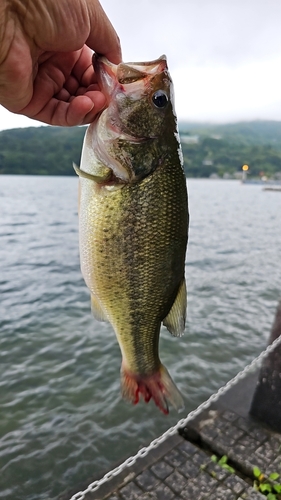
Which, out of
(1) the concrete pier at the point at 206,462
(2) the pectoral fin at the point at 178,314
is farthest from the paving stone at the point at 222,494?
(2) the pectoral fin at the point at 178,314

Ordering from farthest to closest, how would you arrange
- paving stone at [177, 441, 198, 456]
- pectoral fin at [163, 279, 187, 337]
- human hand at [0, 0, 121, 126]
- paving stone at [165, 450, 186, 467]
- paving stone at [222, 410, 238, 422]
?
paving stone at [222, 410, 238, 422] → paving stone at [177, 441, 198, 456] → paving stone at [165, 450, 186, 467] → pectoral fin at [163, 279, 187, 337] → human hand at [0, 0, 121, 126]

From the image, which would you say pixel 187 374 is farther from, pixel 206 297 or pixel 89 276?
pixel 89 276

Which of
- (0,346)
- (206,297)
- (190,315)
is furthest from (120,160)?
(206,297)

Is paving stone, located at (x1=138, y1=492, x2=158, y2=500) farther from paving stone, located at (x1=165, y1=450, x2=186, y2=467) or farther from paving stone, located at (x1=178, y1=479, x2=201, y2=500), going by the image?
paving stone, located at (x1=165, y1=450, x2=186, y2=467)

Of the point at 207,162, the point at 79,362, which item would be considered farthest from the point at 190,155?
the point at 79,362

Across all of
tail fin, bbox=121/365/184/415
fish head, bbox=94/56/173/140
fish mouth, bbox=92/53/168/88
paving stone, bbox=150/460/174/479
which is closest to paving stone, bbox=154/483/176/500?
paving stone, bbox=150/460/174/479

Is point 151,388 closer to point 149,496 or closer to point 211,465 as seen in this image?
point 149,496

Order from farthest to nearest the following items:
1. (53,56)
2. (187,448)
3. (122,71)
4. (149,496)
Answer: (187,448)
(149,496)
(53,56)
(122,71)
